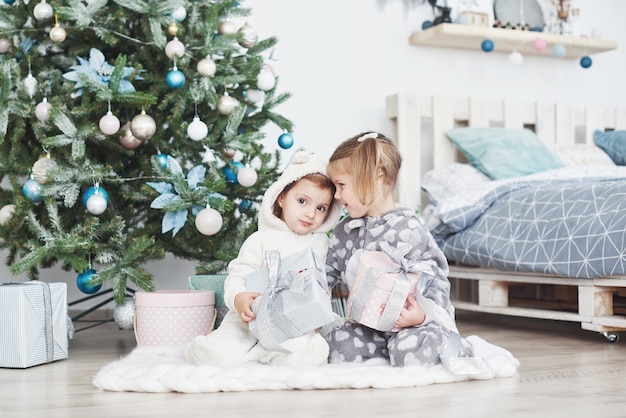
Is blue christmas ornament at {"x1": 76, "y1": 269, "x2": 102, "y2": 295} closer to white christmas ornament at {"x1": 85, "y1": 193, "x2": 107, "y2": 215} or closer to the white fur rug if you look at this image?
white christmas ornament at {"x1": 85, "y1": 193, "x2": 107, "y2": 215}

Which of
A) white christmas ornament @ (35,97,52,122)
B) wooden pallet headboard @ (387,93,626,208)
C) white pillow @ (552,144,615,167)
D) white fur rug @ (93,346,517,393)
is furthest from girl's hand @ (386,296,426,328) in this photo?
white pillow @ (552,144,615,167)

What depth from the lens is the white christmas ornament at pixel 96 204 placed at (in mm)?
1896

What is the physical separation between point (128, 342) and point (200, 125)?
2.19ft

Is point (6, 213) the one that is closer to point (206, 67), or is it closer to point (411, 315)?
point (206, 67)

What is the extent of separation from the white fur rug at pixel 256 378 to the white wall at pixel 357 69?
138 centimetres

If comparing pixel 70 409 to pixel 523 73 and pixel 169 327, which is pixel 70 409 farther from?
pixel 523 73

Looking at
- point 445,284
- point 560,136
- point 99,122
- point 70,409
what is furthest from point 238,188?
point 560,136

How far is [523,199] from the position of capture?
2.32 metres

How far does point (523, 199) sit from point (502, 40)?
104 cm

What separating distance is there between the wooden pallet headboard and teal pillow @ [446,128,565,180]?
97 mm

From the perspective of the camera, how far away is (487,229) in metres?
2.37

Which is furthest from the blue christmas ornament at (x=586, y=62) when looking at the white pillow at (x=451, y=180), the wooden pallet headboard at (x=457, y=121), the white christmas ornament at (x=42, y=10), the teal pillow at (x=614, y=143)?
the white christmas ornament at (x=42, y=10)

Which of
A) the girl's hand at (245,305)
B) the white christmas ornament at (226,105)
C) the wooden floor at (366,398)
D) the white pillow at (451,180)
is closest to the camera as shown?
the wooden floor at (366,398)

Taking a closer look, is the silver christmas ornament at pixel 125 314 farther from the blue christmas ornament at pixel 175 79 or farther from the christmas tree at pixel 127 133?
the blue christmas ornament at pixel 175 79
